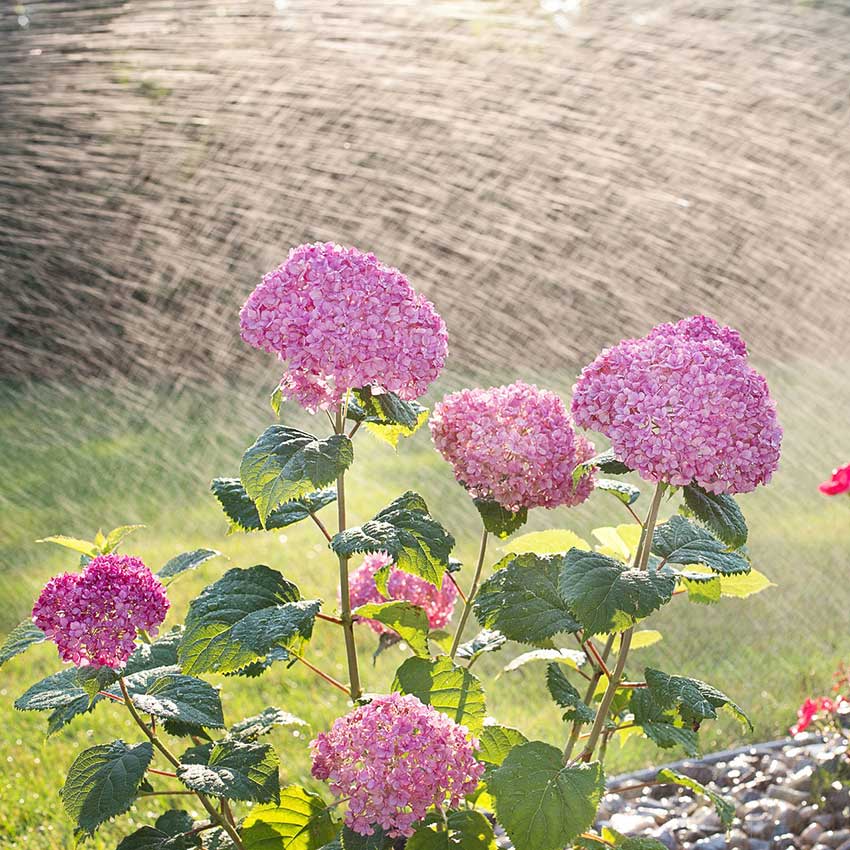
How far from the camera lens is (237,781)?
1312 millimetres

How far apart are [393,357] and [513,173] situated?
6.54 meters

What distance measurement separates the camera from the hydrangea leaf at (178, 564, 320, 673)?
1.21 meters

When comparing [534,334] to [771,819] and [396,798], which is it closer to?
[771,819]

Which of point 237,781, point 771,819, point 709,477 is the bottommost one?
point 771,819

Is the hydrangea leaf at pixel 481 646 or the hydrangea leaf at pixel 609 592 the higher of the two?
the hydrangea leaf at pixel 609 592

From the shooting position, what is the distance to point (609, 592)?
1.19 m

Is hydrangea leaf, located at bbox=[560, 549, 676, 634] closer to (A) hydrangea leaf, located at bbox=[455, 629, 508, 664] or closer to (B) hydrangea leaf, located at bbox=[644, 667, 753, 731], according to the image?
(B) hydrangea leaf, located at bbox=[644, 667, 753, 731]

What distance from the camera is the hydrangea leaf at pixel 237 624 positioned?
121 cm

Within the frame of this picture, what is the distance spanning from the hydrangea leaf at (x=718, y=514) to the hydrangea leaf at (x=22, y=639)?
2.30ft

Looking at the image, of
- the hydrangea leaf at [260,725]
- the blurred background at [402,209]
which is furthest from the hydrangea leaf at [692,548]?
the blurred background at [402,209]

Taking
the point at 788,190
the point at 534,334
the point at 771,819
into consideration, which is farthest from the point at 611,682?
the point at 788,190

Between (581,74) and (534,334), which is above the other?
(581,74)

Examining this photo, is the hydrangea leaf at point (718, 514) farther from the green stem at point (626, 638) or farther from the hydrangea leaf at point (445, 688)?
the hydrangea leaf at point (445, 688)

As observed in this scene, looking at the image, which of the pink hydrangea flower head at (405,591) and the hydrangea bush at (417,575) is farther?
the pink hydrangea flower head at (405,591)
